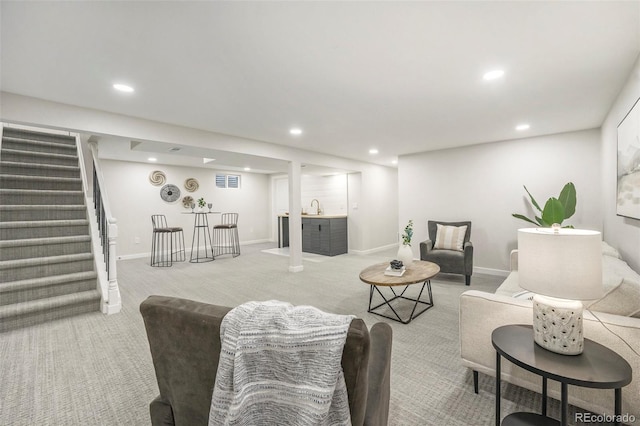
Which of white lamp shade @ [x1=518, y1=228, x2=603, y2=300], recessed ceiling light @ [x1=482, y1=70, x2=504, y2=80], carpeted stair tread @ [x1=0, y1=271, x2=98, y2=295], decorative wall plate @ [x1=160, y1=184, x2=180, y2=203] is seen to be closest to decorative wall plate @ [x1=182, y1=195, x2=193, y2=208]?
decorative wall plate @ [x1=160, y1=184, x2=180, y2=203]

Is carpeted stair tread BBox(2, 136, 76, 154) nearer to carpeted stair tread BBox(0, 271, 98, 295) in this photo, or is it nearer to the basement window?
carpeted stair tread BBox(0, 271, 98, 295)

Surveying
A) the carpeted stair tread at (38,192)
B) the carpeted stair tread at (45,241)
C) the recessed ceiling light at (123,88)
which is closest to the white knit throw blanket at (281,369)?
the recessed ceiling light at (123,88)

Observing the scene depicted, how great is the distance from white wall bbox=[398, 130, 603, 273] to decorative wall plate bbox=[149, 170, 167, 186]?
5.63 m

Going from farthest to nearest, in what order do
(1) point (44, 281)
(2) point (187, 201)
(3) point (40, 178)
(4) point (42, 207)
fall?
(2) point (187, 201)
(3) point (40, 178)
(4) point (42, 207)
(1) point (44, 281)

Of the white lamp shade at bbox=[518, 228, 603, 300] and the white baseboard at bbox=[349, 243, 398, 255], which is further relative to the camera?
the white baseboard at bbox=[349, 243, 398, 255]

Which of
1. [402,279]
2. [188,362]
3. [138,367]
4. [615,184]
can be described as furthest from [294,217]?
[615,184]

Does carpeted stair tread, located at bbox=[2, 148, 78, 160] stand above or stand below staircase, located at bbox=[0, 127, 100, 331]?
above

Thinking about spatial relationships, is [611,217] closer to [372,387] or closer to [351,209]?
[372,387]

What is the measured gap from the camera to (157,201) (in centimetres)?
672

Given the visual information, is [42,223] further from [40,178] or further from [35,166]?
[35,166]

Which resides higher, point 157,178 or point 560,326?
point 157,178

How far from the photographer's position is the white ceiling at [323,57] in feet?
5.04

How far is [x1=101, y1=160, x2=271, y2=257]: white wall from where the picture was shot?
20.4 ft

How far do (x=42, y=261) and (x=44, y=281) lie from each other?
0.26m
